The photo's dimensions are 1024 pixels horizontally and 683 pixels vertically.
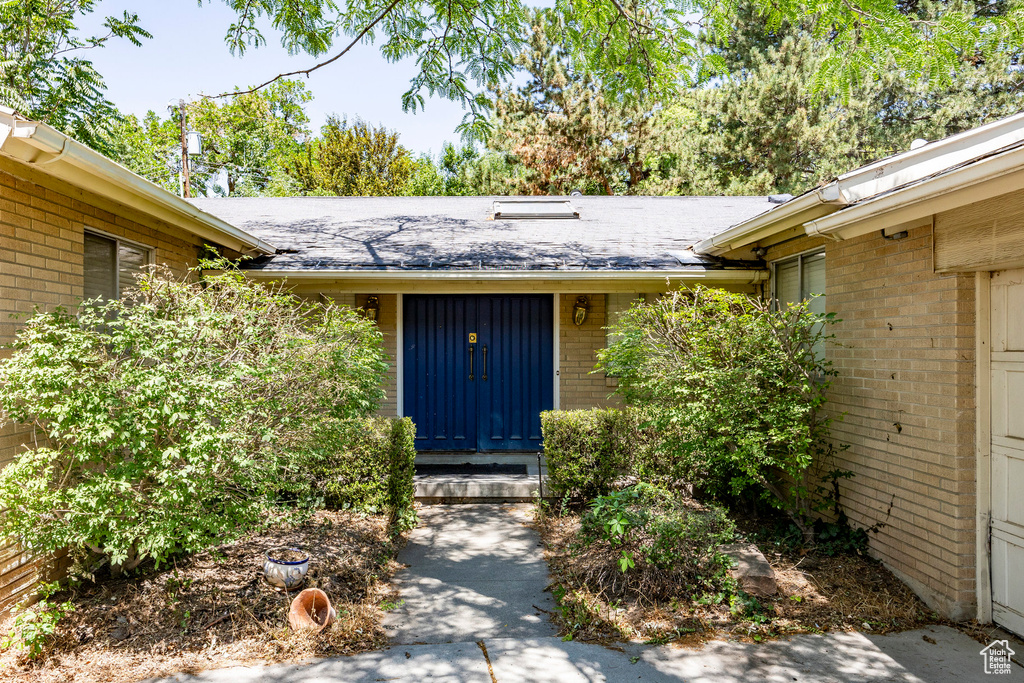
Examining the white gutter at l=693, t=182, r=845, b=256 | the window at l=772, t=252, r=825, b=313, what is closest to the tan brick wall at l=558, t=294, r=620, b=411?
the white gutter at l=693, t=182, r=845, b=256

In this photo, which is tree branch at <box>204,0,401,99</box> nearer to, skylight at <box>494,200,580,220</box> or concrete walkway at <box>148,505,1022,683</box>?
skylight at <box>494,200,580,220</box>

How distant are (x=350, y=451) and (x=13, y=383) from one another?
8.72 ft

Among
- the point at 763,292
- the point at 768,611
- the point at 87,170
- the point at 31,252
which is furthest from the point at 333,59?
the point at 768,611

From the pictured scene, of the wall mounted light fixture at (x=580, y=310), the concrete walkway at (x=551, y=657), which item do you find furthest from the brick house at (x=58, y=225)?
the wall mounted light fixture at (x=580, y=310)

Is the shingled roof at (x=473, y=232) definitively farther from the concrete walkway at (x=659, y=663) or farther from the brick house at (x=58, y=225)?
the concrete walkway at (x=659, y=663)

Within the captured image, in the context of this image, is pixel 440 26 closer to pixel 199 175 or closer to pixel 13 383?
pixel 13 383

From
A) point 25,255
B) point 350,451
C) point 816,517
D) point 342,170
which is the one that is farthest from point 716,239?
point 342,170

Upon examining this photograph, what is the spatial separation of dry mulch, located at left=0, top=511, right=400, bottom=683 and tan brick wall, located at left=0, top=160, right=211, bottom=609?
414 millimetres

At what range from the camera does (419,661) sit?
353 cm

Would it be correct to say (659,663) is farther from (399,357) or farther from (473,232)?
(473,232)

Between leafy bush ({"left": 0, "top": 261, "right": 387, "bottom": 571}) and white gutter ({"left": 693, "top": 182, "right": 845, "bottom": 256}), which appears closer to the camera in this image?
leafy bush ({"left": 0, "top": 261, "right": 387, "bottom": 571})

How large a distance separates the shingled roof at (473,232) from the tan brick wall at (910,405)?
7.61 ft

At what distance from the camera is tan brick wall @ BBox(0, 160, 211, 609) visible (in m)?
3.86

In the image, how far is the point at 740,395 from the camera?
16.1ft
